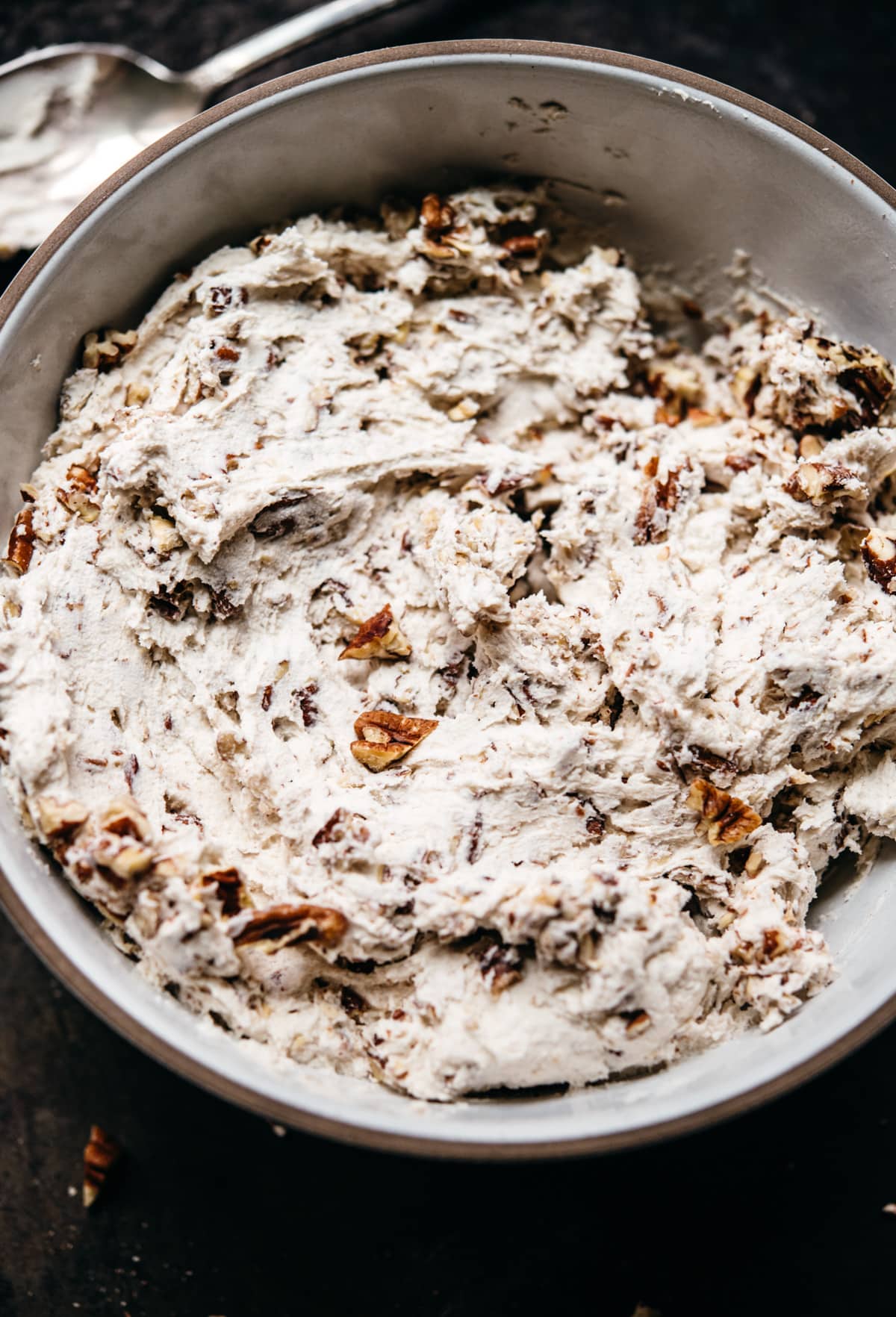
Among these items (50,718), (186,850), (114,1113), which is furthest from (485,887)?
(114,1113)

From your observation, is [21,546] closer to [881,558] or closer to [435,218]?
[435,218]

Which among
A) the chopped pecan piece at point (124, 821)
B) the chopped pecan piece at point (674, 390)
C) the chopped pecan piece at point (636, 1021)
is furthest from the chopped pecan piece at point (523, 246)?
the chopped pecan piece at point (636, 1021)

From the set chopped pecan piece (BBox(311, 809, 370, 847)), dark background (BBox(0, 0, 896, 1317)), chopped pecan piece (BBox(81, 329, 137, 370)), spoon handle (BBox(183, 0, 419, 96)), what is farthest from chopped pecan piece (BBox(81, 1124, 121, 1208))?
spoon handle (BBox(183, 0, 419, 96))

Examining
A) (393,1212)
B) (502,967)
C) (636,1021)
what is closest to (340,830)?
(502,967)

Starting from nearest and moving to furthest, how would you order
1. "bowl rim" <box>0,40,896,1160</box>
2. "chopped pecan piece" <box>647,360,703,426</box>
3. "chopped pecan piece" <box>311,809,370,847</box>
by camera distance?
"bowl rim" <box>0,40,896,1160</box>
"chopped pecan piece" <box>311,809,370,847</box>
"chopped pecan piece" <box>647,360,703,426</box>

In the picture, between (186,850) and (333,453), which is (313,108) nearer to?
(333,453)

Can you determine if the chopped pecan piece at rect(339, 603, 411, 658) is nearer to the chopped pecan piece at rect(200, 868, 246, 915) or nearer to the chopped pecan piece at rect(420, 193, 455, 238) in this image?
the chopped pecan piece at rect(200, 868, 246, 915)
